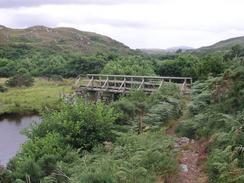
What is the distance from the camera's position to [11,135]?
35750mm

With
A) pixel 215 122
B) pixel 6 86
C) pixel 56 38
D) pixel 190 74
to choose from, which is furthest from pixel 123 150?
pixel 56 38

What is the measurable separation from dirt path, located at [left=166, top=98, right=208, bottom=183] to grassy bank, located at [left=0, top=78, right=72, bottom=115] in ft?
89.2

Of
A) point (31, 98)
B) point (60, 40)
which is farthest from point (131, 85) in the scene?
point (60, 40)

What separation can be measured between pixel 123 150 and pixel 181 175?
2806 millimetres

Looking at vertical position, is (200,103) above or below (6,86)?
above

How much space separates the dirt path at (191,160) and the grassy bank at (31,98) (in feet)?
89.2

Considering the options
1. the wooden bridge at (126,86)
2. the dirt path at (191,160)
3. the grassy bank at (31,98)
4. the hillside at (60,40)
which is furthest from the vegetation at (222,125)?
the hillside at (60,40)

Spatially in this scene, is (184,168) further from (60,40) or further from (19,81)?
(60,40)

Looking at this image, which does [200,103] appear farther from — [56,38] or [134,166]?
[56,38]

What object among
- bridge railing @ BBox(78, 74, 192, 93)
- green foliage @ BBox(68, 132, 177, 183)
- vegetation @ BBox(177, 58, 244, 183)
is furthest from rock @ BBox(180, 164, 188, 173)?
bridge railing @ BBox(78, 74, 192, 93)

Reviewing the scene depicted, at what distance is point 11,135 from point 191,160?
24648mm

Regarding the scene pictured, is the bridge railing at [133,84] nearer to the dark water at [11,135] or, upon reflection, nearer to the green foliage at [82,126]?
the dark water at [11,135]

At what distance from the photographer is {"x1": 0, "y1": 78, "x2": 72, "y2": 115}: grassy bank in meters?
45.7

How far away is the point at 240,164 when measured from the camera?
11.6 meters
